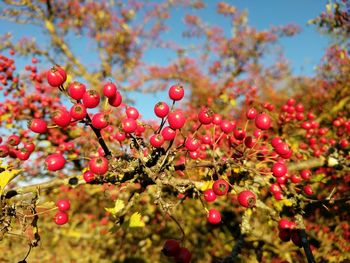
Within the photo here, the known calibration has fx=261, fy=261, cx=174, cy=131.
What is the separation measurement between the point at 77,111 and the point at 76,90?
0.20 m

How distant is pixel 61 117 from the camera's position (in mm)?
2105

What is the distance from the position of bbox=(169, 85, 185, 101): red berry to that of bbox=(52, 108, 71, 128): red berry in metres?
1.07

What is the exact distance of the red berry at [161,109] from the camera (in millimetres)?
2607

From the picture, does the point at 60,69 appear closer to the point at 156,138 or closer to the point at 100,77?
the point at 156,138

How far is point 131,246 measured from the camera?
920 cm

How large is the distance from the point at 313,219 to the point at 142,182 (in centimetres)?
824

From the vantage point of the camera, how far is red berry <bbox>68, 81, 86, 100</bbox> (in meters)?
2.15

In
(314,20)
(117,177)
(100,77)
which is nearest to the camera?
(117,177)

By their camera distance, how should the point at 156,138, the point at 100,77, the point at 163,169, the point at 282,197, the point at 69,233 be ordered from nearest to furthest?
the point at 156,138, the point at 163,169, the point at 282,197, the point at 69,233, the point at 100,77

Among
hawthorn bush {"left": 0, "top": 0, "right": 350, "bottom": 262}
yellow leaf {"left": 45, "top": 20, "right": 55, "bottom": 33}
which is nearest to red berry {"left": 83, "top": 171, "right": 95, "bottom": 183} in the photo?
hawthorn bush {"left": 0, "top": 0, "right": 350, "bottom": 262}

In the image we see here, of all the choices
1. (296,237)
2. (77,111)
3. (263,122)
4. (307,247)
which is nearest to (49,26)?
(77,111)

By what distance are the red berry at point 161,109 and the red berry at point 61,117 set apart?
0.83 m

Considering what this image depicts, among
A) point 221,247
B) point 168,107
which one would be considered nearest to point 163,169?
point 168,107

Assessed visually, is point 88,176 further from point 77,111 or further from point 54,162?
point 77,111
